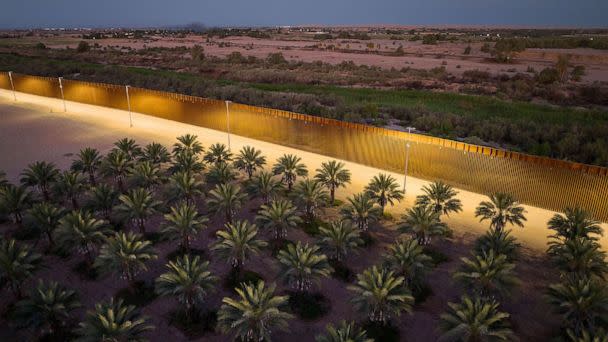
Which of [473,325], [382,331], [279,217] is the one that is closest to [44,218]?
[279,217]

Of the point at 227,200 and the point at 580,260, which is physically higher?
the point at 227,200

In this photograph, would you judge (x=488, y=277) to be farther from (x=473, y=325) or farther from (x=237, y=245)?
(x=237, y=245)

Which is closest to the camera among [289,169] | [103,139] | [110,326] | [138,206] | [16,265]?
[110,326]

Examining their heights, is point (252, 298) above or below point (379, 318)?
above

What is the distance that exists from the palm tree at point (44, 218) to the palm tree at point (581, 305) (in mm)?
14985

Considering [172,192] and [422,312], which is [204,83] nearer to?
[172,192]

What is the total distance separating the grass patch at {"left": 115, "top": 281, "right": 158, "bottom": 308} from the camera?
41.1 ft

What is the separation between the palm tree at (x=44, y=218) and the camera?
571 inches

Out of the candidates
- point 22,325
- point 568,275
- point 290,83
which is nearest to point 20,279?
point 22,325

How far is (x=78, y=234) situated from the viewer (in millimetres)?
13375

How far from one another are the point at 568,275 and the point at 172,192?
534 inches

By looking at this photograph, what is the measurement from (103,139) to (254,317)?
21842 mm

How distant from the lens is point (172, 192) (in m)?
16.9

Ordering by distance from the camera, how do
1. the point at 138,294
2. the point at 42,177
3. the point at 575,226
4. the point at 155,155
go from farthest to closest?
1. the point at 155,155
2. the point at 42,177
3. the point at 575,226
4. the point at 138,294
